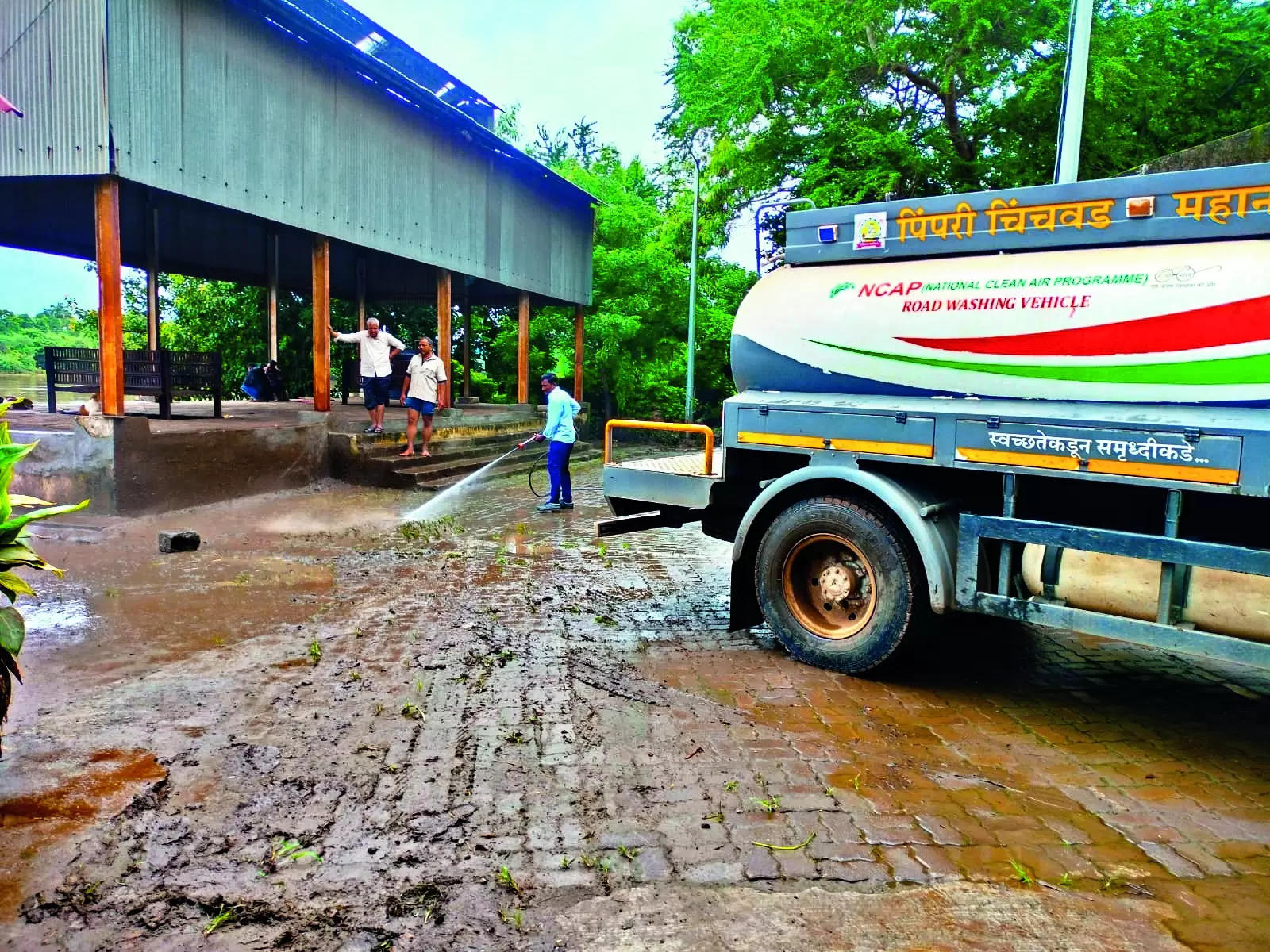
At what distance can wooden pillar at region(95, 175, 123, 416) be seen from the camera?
9305mm

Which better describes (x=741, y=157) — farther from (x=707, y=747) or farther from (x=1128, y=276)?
(x=707, y=747)

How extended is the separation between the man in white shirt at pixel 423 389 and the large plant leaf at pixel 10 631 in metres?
9.41

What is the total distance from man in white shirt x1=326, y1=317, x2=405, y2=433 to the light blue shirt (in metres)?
2.96

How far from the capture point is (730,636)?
5945mm

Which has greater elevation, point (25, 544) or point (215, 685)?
point (25, 544)

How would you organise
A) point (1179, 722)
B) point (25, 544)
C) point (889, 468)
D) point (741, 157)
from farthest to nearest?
point (741, 157) → point (889, 468) → point (1179, 722) → point (25, 544)

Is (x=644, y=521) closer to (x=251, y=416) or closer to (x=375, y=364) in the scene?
(x=375, y=364)

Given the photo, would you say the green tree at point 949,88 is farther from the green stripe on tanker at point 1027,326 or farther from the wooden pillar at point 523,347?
the green stripe on tanker at point 1027,326

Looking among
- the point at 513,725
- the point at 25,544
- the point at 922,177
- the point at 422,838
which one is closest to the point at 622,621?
the point at 513,725

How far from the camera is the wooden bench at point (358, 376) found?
58.9 ft

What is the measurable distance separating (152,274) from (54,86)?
232 inches

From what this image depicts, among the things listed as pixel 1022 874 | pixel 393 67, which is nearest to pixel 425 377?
pixel 393 67

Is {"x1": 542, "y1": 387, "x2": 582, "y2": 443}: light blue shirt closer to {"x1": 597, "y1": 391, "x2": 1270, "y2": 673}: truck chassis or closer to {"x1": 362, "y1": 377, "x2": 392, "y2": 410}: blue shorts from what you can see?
{"x1": 362, "y1": 377, "x2": 392, "y2": 410}: blue shorts

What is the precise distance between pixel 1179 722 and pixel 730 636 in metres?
2.65
